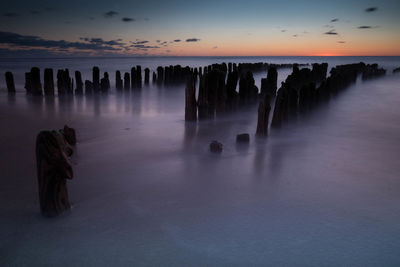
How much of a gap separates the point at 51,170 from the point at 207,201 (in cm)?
166

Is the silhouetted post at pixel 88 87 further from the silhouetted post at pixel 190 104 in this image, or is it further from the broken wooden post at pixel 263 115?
the broken wooden post at pixel 263 115

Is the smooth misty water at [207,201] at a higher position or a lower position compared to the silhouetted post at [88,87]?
lower

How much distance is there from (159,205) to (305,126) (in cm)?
540

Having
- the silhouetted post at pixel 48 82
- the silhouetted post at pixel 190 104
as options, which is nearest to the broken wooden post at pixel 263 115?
the silhouetted post at pixel 190 104

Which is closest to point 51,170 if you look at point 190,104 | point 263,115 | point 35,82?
point 263,115

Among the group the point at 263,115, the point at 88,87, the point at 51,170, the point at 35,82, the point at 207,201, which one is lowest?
the point at 207,201

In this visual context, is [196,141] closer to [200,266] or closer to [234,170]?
[234,170]

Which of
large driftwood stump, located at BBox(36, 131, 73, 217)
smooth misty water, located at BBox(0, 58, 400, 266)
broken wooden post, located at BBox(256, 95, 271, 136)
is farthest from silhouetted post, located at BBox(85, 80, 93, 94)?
large driftwood stump, located at BBox(36, 131, 73, 217)

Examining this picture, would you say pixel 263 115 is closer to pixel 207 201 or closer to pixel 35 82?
pixel 207 201

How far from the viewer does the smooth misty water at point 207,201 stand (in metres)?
2.38

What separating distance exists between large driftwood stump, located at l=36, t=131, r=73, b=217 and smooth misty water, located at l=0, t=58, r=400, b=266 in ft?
0.51

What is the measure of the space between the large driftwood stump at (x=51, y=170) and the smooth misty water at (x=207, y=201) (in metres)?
0.16

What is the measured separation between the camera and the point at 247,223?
9.21 feet

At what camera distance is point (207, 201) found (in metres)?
3.25
